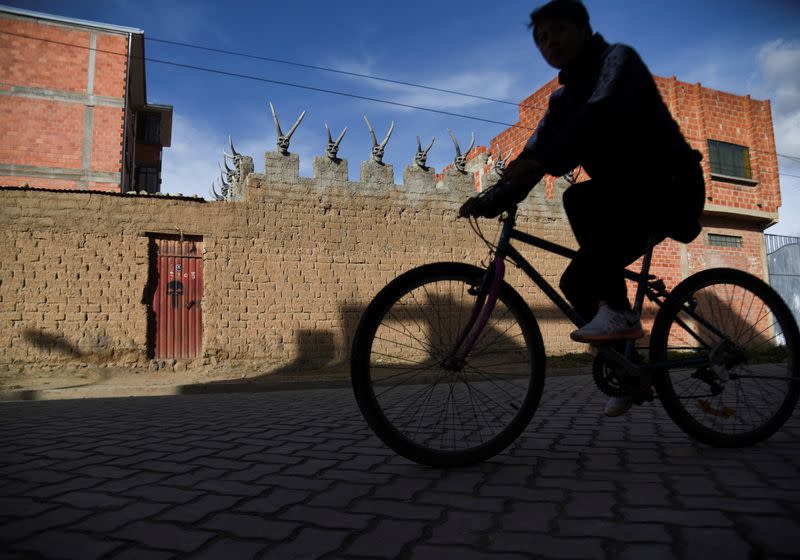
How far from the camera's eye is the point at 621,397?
2.25 metres

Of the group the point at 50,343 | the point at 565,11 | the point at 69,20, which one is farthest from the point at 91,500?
the point at 69,20

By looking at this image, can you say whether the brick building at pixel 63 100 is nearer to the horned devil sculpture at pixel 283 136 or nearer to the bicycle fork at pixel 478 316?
the horned devil sculpture at pixel 283 136

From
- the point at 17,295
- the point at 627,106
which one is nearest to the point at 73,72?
the point at 17,295

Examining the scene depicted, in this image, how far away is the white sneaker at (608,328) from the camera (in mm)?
2125

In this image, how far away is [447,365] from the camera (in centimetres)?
216

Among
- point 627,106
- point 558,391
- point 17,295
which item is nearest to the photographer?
point 627,106

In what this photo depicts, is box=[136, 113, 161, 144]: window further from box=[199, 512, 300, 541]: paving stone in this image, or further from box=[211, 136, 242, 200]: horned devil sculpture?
box=[199, 512, 300, 541]: paving stone

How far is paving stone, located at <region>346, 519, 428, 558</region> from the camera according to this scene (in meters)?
1.23

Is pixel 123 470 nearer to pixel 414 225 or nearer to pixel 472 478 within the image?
pixel 472 478

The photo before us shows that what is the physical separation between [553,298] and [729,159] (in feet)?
60.7

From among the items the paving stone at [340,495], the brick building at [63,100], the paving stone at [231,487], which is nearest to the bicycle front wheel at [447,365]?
the paving stone at [340,495]

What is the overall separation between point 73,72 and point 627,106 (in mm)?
20110

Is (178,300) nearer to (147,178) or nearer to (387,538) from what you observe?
(387,538)

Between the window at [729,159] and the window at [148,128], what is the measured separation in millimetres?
22639
